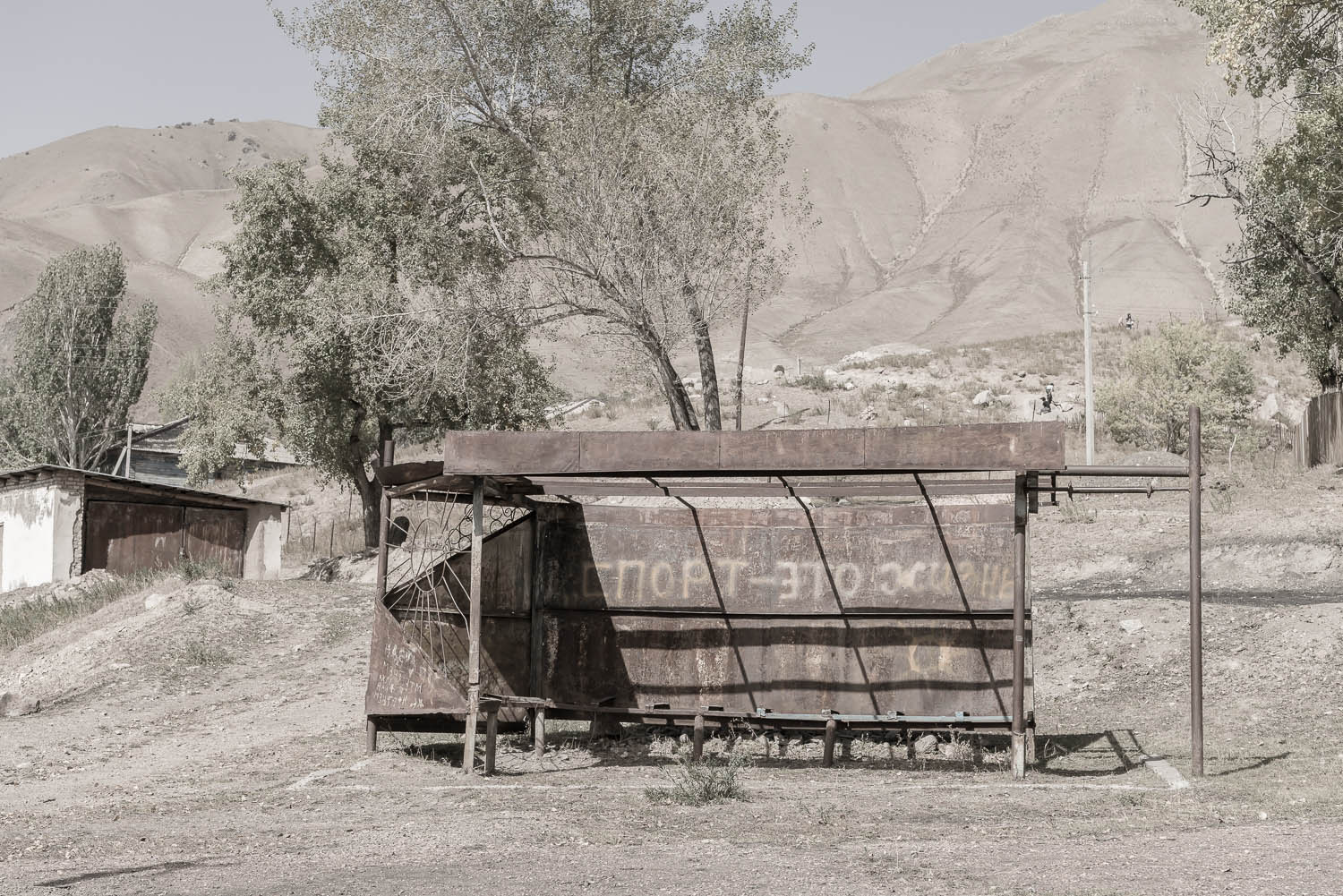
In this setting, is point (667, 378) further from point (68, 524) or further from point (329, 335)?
point (68, 524)

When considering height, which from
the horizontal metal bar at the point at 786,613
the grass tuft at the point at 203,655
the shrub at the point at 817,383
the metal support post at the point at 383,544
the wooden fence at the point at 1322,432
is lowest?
the grass tuft at the point at 203,655

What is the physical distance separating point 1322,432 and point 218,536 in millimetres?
25886

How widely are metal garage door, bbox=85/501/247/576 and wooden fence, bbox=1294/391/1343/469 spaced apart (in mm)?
25177

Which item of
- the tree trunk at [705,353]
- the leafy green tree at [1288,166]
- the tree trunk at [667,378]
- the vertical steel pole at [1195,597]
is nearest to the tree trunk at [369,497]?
the tree trunk at [667,378]

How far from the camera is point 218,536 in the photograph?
102 feet

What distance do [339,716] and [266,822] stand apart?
6905 mm

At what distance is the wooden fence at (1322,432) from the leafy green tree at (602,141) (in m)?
13.4

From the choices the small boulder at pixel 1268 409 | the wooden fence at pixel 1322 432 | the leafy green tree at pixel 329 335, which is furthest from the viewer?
the small boulder at pixel 1268 409

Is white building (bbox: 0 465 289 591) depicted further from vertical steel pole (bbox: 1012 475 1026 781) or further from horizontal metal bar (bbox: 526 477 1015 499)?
vertical steel pole (bbox: 1012 475 1026 781)

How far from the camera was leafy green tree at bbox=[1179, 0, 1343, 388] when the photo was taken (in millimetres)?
19469

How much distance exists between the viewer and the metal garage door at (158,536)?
28.8 m

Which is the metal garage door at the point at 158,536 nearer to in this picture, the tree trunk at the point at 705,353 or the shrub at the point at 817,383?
the tree trunk at the point at 705,353

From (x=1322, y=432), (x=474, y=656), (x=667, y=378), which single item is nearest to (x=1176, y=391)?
(x=1322, y=432)

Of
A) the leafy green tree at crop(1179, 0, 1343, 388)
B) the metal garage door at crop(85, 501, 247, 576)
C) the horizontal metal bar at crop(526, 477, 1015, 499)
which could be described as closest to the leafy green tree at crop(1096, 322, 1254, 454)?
the leafy green tree at crop(1179, 0, 1343, 388)
